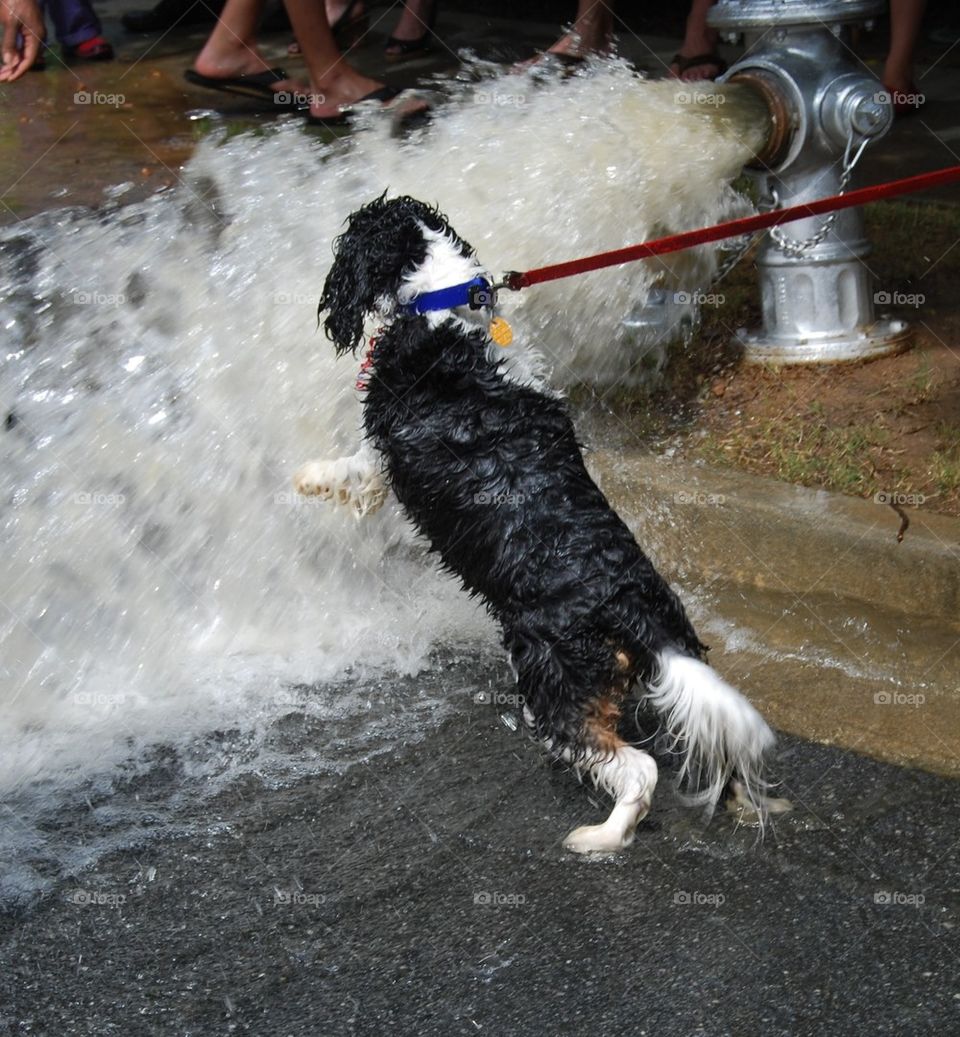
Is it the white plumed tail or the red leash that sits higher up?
the red leash

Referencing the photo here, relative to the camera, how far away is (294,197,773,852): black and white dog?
2.96 m

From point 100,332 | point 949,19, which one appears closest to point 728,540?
point 100,332

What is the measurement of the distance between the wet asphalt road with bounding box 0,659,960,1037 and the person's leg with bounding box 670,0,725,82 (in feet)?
13.5

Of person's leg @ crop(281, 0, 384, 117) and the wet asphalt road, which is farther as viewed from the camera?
person's leg @ crop(281, 0, 384, 117)

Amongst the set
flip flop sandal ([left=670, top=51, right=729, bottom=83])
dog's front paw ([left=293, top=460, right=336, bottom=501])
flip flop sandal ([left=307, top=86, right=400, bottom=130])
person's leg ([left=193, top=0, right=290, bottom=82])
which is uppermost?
person's leg ([left=193, top=0, right=290, bottom=82])

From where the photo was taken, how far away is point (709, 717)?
2818 millimetres

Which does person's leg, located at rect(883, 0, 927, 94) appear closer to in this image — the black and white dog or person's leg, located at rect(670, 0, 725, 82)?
person's leg, located at rect(670, 0, 725, 82)

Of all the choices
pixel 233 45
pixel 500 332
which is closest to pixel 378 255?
pixel 500 332

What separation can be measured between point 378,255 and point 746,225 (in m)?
0.91

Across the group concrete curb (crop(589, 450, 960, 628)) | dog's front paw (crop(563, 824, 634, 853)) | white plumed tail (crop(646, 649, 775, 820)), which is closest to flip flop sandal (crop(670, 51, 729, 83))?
concrete curb (crop(589, 450, 960, 628))

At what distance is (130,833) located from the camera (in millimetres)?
3223

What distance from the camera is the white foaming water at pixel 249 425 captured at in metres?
4.06

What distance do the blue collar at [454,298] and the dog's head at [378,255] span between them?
0.27 ft

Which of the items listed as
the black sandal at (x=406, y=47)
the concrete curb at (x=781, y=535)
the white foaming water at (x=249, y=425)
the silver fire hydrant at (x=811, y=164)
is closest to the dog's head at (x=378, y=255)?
the white foaming water at (x=249, y=425)
